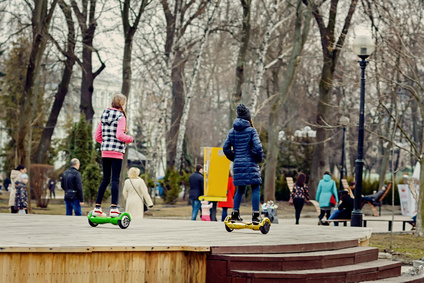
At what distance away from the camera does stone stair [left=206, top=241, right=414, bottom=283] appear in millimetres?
9383

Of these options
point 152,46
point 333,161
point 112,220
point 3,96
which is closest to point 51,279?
point 112,220

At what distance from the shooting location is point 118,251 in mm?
8969

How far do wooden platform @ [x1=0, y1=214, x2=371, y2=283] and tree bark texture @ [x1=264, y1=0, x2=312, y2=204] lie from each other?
22861 mm

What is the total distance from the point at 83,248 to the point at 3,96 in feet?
154

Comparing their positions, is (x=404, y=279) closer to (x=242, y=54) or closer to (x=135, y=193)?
(x=135, y=193)

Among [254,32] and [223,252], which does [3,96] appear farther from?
[223,252]

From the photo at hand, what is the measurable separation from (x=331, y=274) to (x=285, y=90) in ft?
81.0

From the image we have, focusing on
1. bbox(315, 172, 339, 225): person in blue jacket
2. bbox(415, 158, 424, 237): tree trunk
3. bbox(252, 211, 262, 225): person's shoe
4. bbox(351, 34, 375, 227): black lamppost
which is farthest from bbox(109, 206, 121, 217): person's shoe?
bbox(315, 172, 339, 225): person in blue jacket

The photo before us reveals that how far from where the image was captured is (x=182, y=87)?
152 feet

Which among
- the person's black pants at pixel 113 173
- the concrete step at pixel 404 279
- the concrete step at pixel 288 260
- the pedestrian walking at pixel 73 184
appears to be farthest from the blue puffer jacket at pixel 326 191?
the person's black pants at pixel 113 173

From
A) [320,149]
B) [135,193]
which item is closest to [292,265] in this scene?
[135,193]

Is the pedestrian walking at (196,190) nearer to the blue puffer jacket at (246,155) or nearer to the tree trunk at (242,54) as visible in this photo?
the blue puffer jacket at (246,155)

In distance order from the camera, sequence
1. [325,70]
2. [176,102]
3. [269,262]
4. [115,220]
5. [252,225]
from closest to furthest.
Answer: [269,262], [115,220], [252,225], [325,70], [176,102]

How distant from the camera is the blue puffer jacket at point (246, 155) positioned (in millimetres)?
11773
